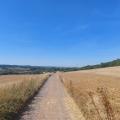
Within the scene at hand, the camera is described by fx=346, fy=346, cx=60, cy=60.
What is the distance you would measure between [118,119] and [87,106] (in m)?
5.34

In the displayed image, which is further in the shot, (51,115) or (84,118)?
(51,115)

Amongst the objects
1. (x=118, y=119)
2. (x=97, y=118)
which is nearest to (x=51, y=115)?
(x=97, y=118)

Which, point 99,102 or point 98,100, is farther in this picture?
point 98,100

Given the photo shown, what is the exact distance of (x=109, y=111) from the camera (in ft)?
28.6

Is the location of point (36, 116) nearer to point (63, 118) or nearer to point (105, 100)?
point (63, 118)

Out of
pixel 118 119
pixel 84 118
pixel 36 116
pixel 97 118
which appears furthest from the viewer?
pixel 36 116

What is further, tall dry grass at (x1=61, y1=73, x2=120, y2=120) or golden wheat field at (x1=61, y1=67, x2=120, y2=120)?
golden wheat field at (x1=61, y1=67, x2=120, y2=120)

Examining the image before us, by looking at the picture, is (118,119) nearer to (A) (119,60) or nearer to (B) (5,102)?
(B) (5,102)

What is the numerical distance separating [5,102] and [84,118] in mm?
5415

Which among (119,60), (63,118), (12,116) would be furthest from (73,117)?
(119,60)

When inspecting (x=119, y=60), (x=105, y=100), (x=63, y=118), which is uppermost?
(x=119, y=60)

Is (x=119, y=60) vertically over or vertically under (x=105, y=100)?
over

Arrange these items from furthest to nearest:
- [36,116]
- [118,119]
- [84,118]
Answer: [36,116], [84,118], [118,119]

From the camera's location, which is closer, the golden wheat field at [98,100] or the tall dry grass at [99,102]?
the tall dry grass at [99,102]
